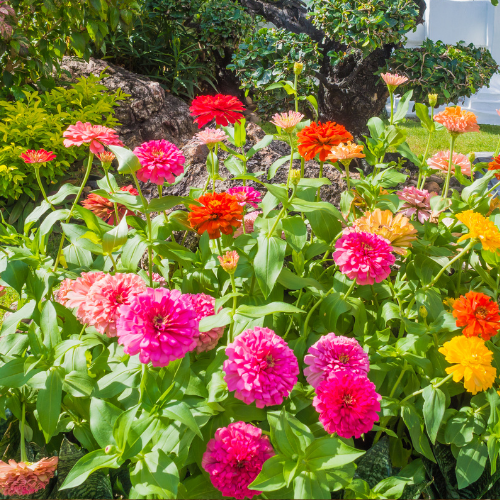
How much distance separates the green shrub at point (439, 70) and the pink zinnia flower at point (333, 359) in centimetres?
226

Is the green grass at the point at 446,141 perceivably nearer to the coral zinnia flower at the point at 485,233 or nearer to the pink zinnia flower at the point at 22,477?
the coral zinnia flower at the point at 485,233

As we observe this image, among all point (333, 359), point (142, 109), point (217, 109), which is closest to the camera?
point (333, 359)

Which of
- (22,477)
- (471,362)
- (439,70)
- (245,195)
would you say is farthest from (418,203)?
(439,70)

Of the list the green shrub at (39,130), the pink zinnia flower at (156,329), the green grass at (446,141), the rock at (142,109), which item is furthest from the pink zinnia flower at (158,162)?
the green grass at (446,141)

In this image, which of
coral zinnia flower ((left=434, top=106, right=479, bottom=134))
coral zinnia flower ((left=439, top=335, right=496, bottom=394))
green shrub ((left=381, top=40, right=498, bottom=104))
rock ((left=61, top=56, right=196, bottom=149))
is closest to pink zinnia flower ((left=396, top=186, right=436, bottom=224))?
coral zinnia flower ((left=434, top=106, right=479, bottom=134))

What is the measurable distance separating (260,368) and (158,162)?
53 centimetres

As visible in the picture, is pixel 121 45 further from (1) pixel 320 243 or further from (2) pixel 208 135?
(1) pixel 320 243

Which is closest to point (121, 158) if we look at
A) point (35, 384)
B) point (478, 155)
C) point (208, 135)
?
point (208, 135)

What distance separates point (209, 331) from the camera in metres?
1.01

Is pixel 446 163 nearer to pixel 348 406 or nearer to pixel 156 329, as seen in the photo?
pixel 348 406

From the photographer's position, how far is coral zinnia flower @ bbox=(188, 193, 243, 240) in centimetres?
107

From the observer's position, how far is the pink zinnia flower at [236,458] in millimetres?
839

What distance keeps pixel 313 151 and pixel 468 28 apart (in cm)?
935

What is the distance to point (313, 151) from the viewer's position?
1125 mm
